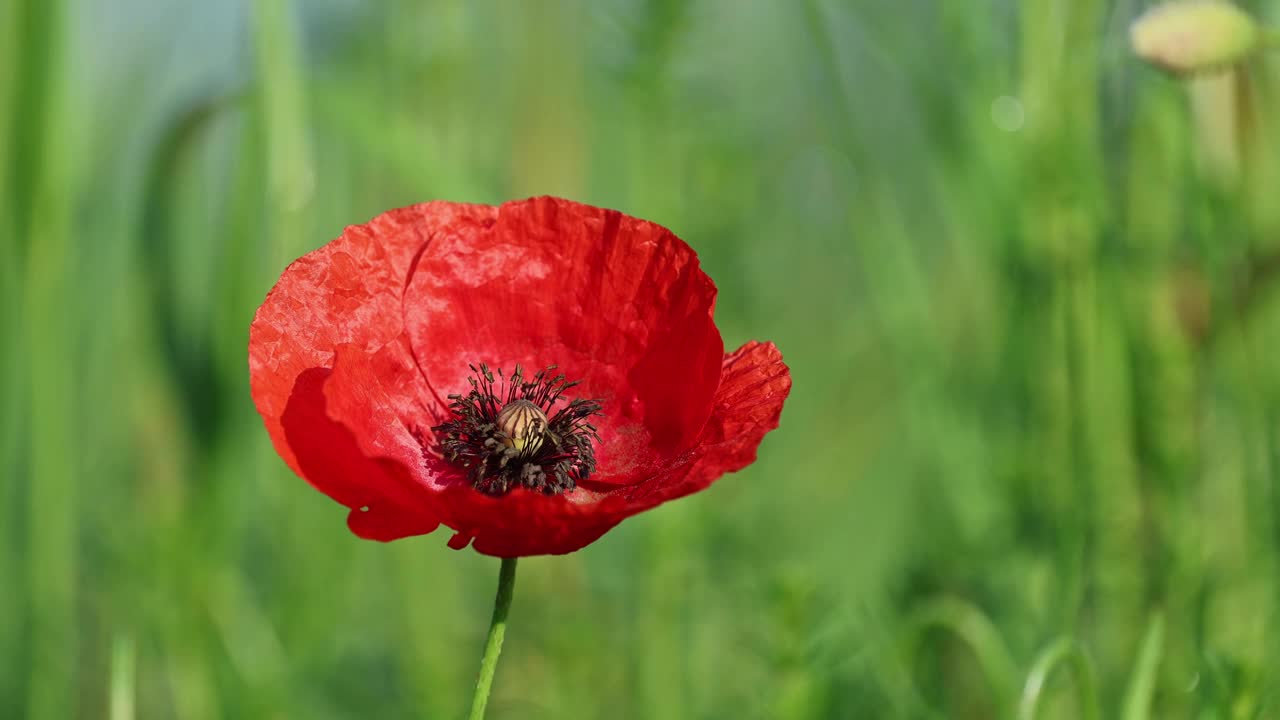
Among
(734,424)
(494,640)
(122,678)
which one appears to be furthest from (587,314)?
(122,678)

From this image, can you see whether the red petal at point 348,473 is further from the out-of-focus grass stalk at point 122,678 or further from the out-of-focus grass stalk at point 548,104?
the out-of-focus grass stalk at point 548,104

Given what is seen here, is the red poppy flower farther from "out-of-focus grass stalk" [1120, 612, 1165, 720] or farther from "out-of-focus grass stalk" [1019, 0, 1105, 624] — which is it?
"out-of-focus grass stalk" [1019, 0, 1105, 624]

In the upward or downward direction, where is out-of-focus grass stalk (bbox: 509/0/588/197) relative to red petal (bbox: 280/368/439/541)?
upward

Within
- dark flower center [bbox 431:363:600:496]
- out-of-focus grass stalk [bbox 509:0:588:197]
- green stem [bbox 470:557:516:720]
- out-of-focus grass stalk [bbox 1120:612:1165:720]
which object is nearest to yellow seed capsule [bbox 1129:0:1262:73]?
out-of-focus grass stalk [bbox 1120:612:1165:720]

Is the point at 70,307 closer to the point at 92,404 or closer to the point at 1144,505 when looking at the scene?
the point at 92,404

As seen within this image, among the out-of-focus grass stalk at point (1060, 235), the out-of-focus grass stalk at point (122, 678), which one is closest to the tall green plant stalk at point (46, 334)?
the out-of-focus grass stalk at point (122, 678)

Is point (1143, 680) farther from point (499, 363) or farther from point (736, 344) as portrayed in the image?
point (736, 344)
